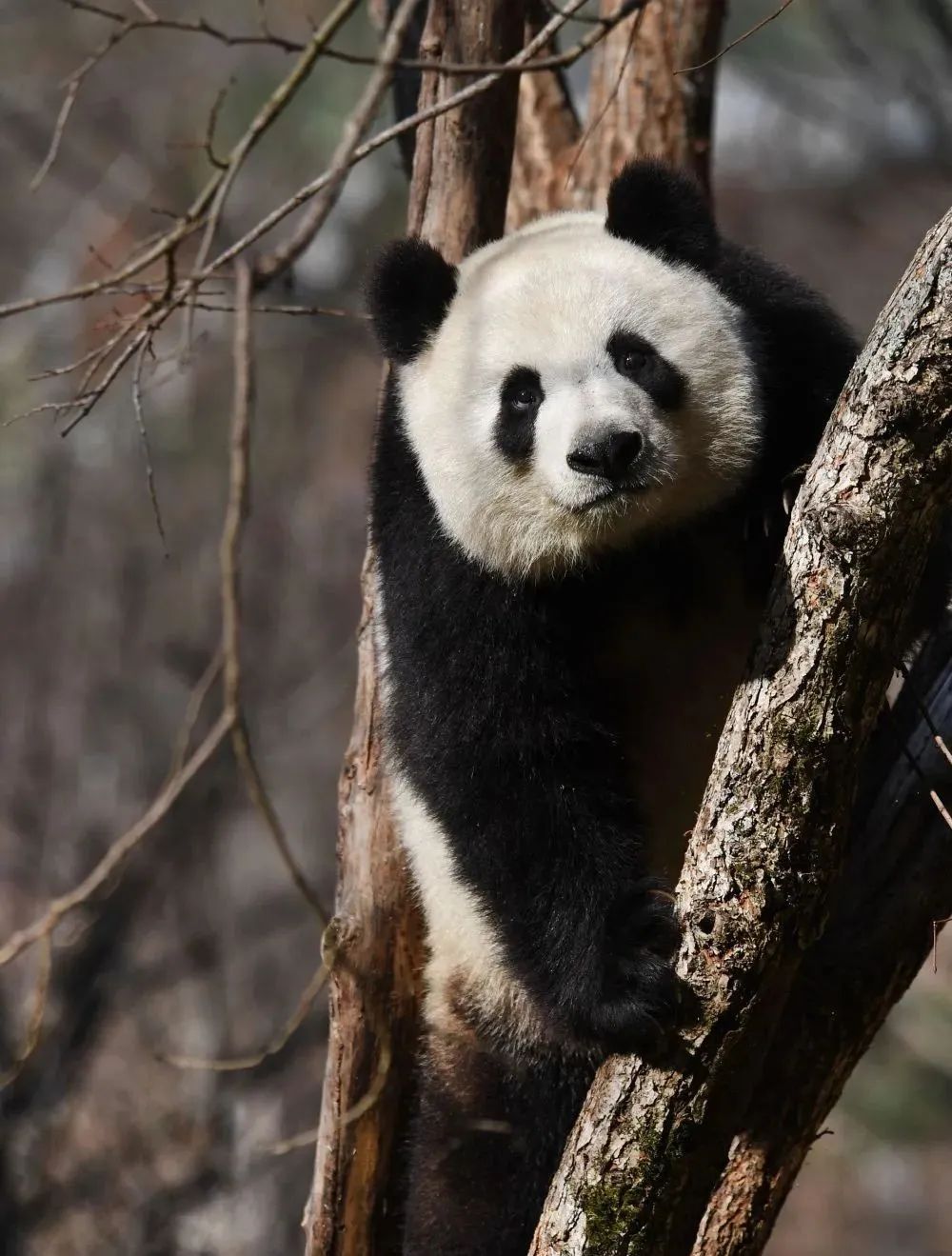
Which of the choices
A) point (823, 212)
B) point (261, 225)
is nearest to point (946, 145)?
point (823, 212)

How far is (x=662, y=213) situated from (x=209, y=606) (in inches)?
301

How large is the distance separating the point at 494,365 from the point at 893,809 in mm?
1333

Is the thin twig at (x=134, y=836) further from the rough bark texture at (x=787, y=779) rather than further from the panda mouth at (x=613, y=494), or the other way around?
the panda mouth at (x=613, y=494)

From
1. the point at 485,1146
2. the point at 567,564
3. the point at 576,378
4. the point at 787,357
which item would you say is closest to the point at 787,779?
the point at 567,564

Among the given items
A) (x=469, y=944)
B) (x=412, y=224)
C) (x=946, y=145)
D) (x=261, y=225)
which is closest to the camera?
(x=261, y=225)

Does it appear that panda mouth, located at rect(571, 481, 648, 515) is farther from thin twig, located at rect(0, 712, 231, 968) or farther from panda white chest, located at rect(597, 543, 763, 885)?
thin twig, located at rect(0, 712, 231, 968)

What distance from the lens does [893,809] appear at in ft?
10.6

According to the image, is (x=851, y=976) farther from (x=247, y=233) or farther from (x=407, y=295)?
(x=247, y=233)

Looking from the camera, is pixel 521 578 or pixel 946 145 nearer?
pixel 521 578

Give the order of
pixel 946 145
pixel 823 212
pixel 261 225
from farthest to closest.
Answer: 1. pixel 823 212
2. pixel 946 145
3. pixel 261 225

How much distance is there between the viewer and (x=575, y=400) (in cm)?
286

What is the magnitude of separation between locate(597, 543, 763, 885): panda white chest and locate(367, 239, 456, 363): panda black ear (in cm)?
77

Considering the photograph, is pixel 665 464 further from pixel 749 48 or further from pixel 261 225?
pixel 749 48

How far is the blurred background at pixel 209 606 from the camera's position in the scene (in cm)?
646
